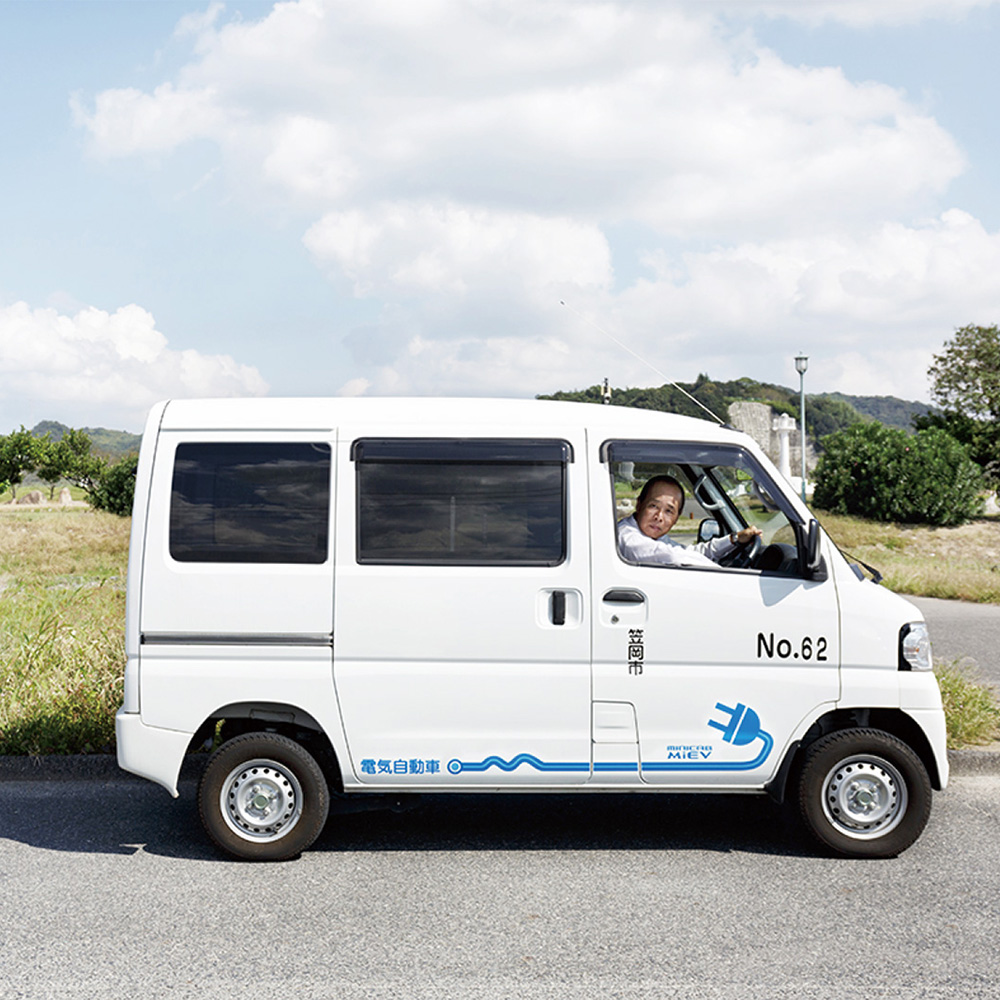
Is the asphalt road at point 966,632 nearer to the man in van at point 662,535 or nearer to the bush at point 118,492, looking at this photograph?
the man in van at point 662,535

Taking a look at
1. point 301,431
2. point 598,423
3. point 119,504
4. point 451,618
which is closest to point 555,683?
point 451,618

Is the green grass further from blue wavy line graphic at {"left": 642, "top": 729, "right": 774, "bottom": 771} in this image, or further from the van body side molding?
the van body side molding

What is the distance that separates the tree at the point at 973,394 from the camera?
3562 centimetres

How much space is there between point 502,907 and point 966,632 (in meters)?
8.88

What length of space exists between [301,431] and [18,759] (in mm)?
3082

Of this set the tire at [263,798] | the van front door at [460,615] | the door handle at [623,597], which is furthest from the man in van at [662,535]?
the tire at [263,798]

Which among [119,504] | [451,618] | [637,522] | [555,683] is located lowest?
[555,683]

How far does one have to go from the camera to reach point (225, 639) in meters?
4.67

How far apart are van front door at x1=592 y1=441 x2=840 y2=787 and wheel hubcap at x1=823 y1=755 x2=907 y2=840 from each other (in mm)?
336

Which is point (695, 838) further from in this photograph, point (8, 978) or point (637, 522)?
point (8, 978)

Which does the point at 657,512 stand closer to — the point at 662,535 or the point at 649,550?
the point at 662,535

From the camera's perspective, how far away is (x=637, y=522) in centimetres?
500

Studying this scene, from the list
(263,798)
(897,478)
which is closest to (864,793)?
(263,798)

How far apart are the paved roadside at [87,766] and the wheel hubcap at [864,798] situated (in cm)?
157
